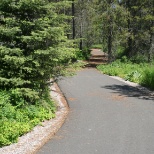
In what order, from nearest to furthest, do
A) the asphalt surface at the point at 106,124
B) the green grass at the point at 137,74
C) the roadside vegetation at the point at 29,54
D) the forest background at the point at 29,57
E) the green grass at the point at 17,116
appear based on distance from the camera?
the asphalt surface at the point at 106,124, the green grass at the point at 17,116, the forest background at the point at 29,57, the roadside vegetation at the point at 29,54, the green grass at the point at 137,74

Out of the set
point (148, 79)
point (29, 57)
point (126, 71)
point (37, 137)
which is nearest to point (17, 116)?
point (37, 137)

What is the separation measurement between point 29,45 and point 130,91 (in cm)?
776

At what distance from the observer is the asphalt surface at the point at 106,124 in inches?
287

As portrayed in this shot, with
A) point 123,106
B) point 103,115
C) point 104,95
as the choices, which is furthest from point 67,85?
point 103,115

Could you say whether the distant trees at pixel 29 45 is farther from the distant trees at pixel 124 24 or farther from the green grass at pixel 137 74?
the distant trees at pixel 124 24

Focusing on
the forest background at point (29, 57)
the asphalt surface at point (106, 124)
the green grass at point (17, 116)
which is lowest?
the asphalt surface at point (106, 124)

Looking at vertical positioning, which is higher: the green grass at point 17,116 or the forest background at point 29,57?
the forest background at point 29,57

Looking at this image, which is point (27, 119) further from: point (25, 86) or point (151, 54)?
point (151, 54)

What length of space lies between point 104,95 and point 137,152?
784 centimetres

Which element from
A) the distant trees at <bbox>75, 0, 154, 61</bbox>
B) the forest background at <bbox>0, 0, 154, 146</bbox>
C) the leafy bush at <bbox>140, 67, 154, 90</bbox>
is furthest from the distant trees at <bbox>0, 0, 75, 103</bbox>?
the distant trees at <bbox>75, 0, 154, 61</bbox>

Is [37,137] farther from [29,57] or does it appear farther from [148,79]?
[148,79]

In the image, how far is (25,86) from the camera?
33.5 ft

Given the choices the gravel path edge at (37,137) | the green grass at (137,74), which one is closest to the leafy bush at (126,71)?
the green grass at (137,74)

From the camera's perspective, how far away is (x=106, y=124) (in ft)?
30.9
